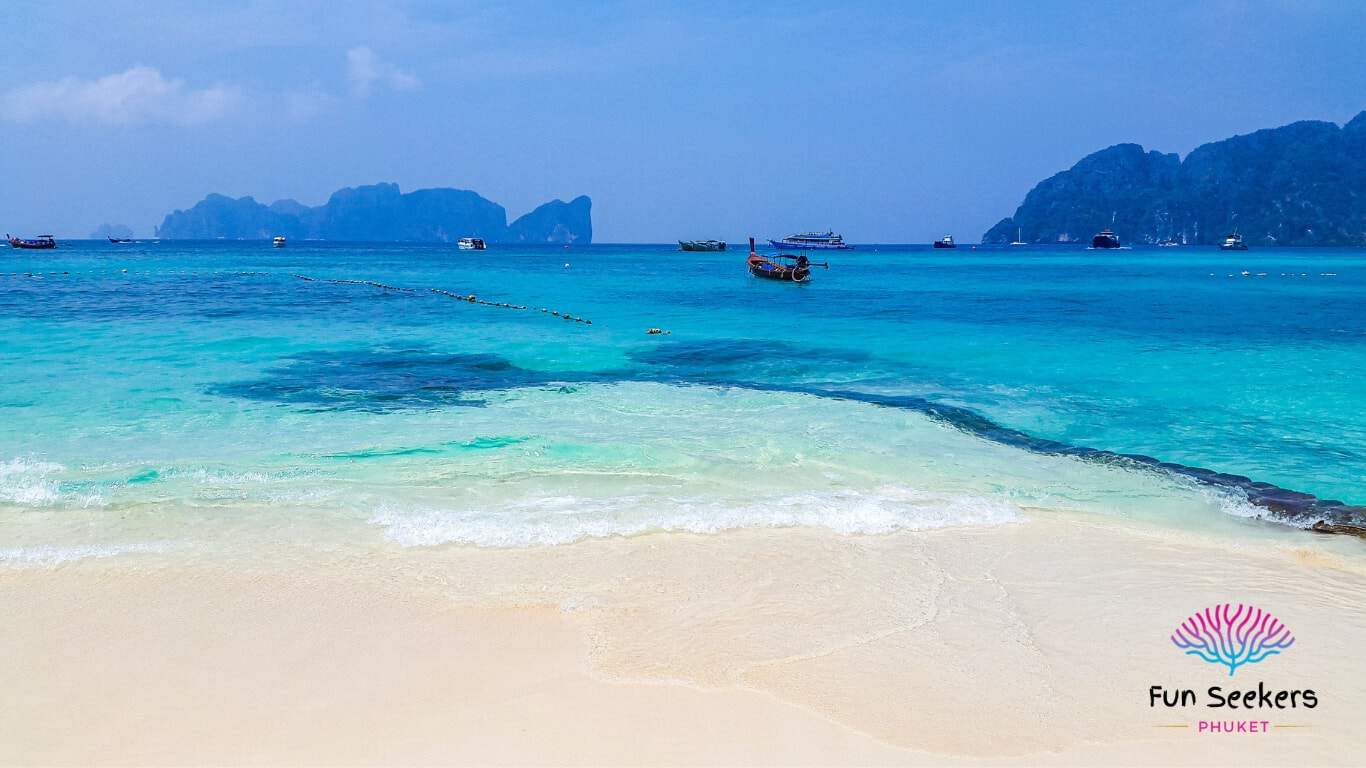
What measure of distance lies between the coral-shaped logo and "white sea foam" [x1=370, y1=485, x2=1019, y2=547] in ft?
7.61

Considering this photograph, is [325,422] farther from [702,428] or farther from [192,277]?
[192,277]

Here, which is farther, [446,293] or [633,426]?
[446,293]

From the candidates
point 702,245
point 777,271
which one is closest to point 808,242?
point 702,245

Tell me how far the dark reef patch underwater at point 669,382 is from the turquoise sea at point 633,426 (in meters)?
0.10

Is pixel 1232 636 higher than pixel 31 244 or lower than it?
lower

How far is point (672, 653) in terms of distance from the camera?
5.60 metres

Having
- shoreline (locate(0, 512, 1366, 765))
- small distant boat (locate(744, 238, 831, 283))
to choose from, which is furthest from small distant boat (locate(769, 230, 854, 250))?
shoreline (locate(0, 512, 1366, 765))

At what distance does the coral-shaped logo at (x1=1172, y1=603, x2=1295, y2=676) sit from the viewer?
5.68m

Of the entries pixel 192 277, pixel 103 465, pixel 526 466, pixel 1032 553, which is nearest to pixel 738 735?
pixel 1032 553

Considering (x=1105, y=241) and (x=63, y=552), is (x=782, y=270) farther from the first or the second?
(x=1105, y=241)

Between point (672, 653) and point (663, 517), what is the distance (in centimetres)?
280

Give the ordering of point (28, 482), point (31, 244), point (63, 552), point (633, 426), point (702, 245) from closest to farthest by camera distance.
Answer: point (63, 552), point (28, 482), point (633, 426), point (31, 244), point (702, 245)

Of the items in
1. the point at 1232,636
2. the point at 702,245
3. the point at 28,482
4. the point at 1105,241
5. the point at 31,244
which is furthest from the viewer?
the point at 1105,241

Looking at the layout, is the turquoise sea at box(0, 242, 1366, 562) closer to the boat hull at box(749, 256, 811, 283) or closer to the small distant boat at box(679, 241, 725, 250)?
the boat hull at box(749, 256, 811, 283)
